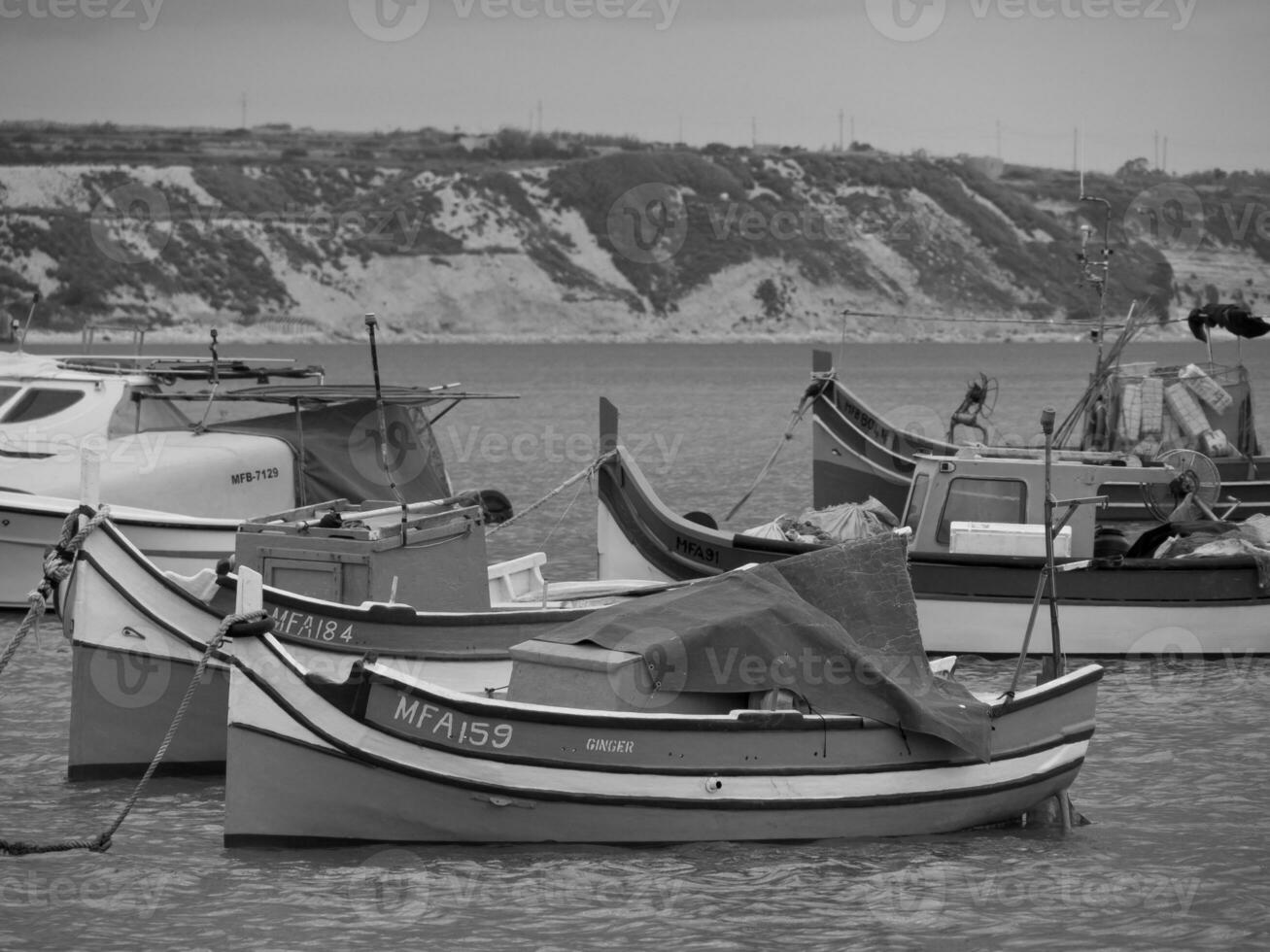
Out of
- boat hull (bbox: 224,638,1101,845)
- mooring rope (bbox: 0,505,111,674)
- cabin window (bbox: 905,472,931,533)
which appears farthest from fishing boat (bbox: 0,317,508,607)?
boat hull (bbox: 224,638,1101,845)

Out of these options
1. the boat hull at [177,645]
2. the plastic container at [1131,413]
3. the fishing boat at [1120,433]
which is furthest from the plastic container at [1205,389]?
the boat hull at [177,645]

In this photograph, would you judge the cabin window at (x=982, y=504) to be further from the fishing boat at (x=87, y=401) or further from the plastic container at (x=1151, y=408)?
the fishing boat at (x=87, y=401)

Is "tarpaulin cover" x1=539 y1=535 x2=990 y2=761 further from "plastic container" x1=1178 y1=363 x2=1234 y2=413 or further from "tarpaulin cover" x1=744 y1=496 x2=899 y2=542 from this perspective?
"plastic container" x1=1178 y1=363 x2=1234 y2=413

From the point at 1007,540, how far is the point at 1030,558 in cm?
42

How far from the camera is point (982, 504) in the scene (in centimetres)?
2148

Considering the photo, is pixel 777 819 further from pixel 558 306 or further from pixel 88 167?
pixel 88 167

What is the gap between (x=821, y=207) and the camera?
18162 centimetres

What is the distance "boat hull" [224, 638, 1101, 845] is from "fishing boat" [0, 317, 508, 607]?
353 inches

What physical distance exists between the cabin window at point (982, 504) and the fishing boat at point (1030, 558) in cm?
1

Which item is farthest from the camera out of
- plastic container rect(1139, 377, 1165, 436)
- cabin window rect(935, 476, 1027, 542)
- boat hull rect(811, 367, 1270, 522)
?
plastic container rect(1139, 377, 1165, 436)

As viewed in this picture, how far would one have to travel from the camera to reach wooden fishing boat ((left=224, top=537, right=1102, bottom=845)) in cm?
1262

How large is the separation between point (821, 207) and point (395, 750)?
6791 inches

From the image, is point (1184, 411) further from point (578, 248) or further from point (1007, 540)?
point (578, 248)

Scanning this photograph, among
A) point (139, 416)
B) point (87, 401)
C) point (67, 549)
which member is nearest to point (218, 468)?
point (139, 416)
